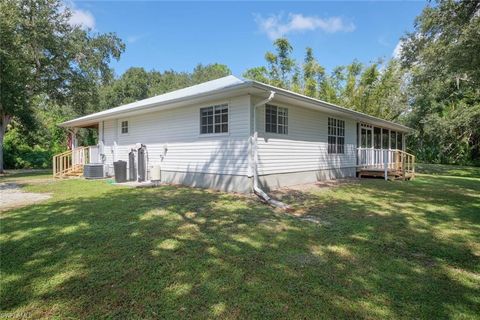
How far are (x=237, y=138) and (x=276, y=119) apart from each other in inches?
62.0

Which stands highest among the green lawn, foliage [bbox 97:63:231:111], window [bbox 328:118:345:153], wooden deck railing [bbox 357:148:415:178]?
Result: foliage [bbox 97:63:231:111]

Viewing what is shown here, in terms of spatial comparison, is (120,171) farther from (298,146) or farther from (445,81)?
(445,81)

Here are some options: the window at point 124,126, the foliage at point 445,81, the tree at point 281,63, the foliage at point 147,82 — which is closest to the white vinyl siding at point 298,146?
the foliage at point 445,81

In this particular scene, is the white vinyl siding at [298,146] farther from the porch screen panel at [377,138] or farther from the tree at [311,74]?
the tree at [311,74]

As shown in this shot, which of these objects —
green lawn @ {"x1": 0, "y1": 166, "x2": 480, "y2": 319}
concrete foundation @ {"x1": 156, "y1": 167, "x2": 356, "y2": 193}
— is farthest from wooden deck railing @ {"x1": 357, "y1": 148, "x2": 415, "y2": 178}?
green lawn @ {"x1": 0, "y1": 166, "x2": 480, "y2": 319}

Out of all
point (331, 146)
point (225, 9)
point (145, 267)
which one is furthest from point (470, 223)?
point (225, 9)

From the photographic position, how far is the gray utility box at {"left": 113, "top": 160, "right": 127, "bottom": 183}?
415 inches

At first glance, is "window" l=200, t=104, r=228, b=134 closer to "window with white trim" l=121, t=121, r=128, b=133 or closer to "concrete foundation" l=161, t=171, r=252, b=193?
"concrete foundation" l=161, t=171, r=252, b=193

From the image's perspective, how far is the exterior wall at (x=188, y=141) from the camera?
7891mm

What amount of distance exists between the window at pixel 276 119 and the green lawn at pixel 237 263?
10.8 ft

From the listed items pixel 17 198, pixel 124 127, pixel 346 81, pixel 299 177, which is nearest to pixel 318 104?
pixel 299 177

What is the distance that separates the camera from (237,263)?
10.6ft

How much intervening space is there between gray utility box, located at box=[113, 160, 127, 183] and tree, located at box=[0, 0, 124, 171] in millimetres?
6394

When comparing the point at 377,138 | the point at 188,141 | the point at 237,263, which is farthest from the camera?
the point at 377,138
